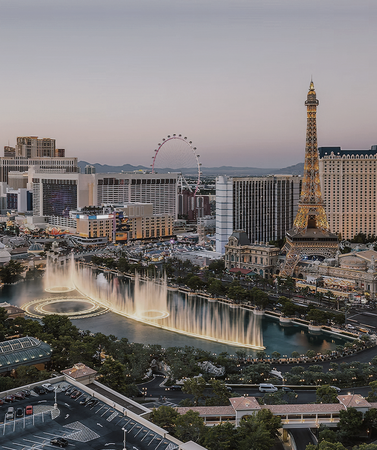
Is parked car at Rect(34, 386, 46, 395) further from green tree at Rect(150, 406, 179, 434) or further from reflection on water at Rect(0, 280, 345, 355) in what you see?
reflection on water at Rect(0, 280, 345, 355)

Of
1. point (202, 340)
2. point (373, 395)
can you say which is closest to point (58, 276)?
point (202, 340)

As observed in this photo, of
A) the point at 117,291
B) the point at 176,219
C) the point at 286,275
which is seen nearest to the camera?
the point at 117,291

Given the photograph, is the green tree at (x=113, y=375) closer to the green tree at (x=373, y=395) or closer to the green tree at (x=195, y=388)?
the green tree at (x=195, y=388)

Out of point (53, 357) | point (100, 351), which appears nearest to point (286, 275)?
point (100, 351)

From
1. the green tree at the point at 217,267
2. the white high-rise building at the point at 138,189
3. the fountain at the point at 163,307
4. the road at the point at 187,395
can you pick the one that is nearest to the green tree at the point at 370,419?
the road at the point at 187,395

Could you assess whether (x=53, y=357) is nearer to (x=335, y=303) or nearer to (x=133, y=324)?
(x=133, y=324)

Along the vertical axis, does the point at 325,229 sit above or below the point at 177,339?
above

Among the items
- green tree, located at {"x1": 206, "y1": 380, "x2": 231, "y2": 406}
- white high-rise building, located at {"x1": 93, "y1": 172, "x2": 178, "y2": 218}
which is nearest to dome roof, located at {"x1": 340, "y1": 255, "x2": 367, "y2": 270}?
green tree, located at {"x1": 206, "y1": 380, "x2": 231, "y2": 406}
